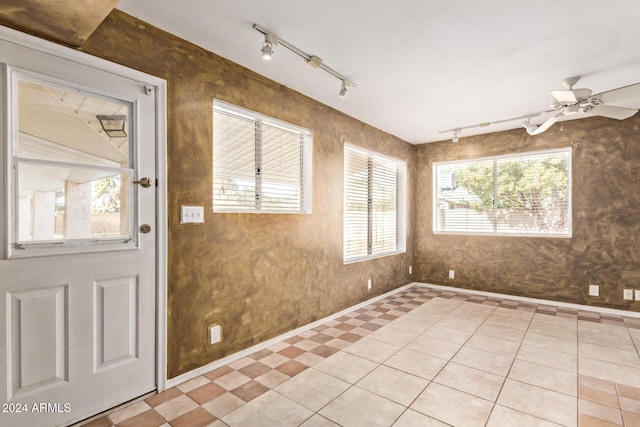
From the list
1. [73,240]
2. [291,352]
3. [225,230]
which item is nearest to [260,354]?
[291,352]

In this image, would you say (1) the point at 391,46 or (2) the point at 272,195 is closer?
(1) the point at 391,46

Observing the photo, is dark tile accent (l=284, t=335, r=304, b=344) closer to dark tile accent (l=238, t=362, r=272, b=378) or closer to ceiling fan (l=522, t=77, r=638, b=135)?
dark tile accent (l=238, t=362, r=272, b=378)

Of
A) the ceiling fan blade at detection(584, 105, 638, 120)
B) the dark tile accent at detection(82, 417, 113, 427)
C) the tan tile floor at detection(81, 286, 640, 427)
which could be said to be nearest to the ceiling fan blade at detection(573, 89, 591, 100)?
the ceiling fan blade at detection(584, 105, 638, 120)

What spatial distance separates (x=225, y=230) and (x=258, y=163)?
75 centimetres

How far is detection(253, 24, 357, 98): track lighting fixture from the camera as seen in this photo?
2180mm

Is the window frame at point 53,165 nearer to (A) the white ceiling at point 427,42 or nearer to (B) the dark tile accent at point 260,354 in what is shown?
(A) the white ceiling at point 427,42

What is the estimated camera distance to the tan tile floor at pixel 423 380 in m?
1.94

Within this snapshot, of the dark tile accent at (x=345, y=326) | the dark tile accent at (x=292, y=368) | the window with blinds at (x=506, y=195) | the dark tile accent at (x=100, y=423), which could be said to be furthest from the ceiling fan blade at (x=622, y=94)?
the dark tile accent at (x=100, y=423)

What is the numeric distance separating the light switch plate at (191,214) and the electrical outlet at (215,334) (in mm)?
878

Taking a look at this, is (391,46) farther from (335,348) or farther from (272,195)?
(335,348)

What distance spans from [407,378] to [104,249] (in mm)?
2344

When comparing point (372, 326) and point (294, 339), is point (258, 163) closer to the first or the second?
point (294, 339)

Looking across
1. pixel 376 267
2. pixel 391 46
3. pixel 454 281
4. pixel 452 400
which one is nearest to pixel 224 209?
pixel 391 46

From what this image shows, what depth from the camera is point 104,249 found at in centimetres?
198
